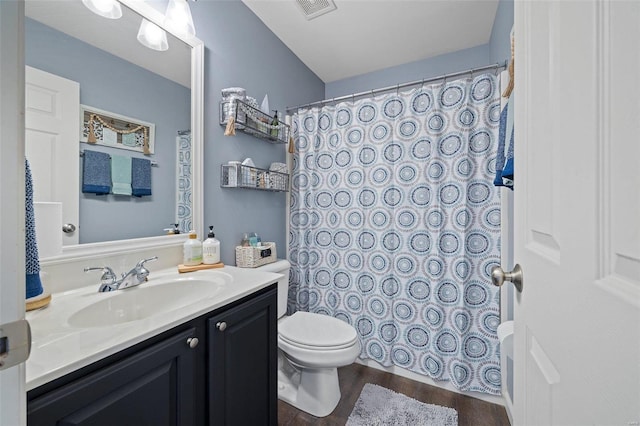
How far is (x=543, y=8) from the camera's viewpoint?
0.52 m

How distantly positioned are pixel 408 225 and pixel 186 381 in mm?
1467

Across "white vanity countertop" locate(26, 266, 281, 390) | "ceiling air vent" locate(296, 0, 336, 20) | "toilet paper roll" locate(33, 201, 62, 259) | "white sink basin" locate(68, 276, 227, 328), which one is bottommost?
"white sink basin" locate(68, 276, 227, 328)

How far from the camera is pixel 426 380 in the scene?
1.76 meters

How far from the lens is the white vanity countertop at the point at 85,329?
1.84ft

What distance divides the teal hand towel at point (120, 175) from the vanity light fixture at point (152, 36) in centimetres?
58

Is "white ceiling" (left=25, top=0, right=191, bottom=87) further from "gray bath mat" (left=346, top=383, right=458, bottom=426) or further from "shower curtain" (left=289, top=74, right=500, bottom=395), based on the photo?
"gray bath mat" (left=346, top=383, right=458, bottom=426)

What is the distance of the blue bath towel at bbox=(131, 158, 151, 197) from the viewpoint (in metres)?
1.19

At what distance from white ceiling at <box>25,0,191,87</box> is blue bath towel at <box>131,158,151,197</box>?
461 millimetres

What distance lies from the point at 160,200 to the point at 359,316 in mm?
1517

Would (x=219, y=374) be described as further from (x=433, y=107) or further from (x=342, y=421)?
(x=433, y=107)

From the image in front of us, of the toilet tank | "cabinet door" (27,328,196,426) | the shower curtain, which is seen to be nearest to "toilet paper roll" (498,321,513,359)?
the shower curtain

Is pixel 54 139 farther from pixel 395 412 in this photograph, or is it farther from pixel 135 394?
pixel 395 412

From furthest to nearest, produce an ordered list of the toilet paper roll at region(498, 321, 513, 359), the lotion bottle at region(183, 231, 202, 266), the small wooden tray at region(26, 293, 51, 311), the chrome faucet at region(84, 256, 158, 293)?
1. the lotion bottle at region(183, 231, 202, 266)
2. the toilet paper roll at region(498, 321, 513, 359)
3. the chrome faucet at region(84, 256, 158, 293)
4. the small wooden tray at region(26, 293, 51, 311)

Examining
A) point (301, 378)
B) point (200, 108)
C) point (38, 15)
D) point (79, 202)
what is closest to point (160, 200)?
point (79, 202)
